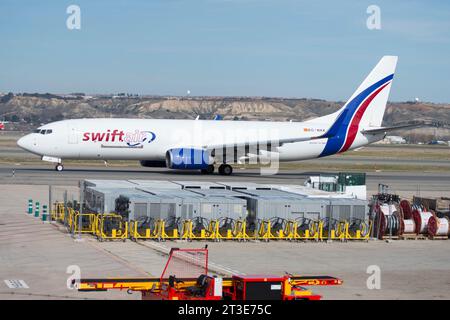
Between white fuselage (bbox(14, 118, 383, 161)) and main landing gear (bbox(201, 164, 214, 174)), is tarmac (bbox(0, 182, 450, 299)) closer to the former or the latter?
white fuselage (bbox(14, 118, 383, 161))

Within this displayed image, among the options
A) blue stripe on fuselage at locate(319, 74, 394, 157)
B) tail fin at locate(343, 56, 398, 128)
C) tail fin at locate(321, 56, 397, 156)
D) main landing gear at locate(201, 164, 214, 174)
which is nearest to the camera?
main landing gear at locate(201, 164, 214, 174)

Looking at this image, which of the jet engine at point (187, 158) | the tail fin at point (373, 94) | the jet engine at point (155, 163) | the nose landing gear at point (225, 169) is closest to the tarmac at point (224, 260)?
the jet engine at point (187, 158)

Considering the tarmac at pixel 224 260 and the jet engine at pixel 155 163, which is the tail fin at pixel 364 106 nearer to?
the jet engine at pixel 155 163

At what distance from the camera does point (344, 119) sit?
7288 cm

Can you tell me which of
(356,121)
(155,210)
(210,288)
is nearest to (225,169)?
(356,121)

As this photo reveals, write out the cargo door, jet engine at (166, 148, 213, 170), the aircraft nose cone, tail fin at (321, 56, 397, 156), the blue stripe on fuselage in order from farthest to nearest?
tail fin at (321, 56, 397, 156) → the blue stripe on fuselage → the aircraft nose cone → jet engine at (166, 148, 213, 170) → the cargo door

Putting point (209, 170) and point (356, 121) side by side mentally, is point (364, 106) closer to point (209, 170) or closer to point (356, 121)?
point (356, 121)

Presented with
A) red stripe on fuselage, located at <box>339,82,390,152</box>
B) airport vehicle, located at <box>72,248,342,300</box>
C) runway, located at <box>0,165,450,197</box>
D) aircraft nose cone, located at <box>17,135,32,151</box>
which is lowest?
runway, located at <box>0,165,450,197</box>

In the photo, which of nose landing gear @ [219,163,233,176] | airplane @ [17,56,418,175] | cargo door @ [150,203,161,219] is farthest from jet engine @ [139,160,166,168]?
cargo door @ [150,203,161,219]

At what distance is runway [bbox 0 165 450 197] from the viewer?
61250mm

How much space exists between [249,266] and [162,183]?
16539 millimetres

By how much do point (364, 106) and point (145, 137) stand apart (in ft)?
65.1

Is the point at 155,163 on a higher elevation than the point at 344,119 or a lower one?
lower

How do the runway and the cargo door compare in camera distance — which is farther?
the runway
